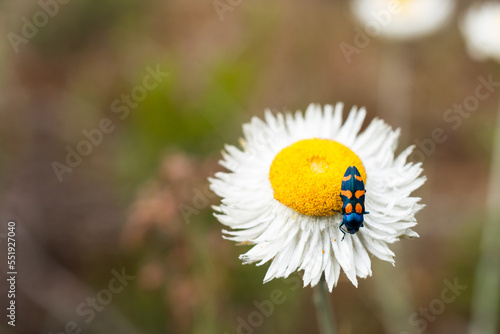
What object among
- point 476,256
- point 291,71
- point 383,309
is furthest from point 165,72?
point 476,256

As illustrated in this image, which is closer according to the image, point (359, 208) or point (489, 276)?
point (359, 208)

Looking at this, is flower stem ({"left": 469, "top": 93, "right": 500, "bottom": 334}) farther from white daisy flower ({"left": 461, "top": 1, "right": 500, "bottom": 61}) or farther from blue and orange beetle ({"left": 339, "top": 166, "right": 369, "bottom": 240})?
blue and orange beetle ({"left": 339, "top": 166, "right": 369, "bottom": 240})

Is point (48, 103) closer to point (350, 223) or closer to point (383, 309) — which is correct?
point (383, 309)

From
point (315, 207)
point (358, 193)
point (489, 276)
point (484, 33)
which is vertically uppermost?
point (484, 33)

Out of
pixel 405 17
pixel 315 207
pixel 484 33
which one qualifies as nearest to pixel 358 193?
pixel 315 207

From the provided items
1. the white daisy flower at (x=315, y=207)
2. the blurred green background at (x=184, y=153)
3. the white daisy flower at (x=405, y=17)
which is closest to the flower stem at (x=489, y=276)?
the blurred green background at (x=184, y=153)

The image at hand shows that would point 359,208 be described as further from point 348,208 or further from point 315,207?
point 315,207

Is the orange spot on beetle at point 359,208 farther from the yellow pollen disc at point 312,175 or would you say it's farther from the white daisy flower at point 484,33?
the white daisy flower at point 484,33
